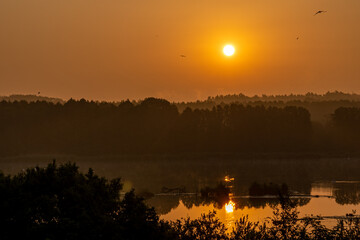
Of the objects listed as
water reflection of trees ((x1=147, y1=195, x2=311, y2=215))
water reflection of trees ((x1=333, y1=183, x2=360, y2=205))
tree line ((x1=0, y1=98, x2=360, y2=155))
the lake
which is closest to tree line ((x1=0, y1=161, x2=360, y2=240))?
the lake

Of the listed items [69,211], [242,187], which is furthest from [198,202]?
[69,211]

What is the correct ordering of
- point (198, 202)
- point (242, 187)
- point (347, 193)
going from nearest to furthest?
1. point (198, 202)
2. point (347, 193)
3. point (242, 187)

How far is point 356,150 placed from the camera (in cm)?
14100

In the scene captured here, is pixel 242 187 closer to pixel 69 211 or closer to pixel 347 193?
pixel 347 193

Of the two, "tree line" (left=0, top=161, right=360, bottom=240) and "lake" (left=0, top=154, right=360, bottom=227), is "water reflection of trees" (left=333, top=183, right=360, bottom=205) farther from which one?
"tree line" (left=0, top=161, right=360, bottom=240)

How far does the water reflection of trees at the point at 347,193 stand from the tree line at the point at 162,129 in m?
70.9

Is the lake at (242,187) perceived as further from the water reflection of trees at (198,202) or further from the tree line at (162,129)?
the tree line at (162,129)

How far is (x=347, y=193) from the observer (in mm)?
64188

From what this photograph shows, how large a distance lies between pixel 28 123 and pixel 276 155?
2354 inches

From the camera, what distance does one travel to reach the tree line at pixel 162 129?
146m

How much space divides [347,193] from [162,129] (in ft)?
296

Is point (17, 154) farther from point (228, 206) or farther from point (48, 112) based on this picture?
point (228, 206)

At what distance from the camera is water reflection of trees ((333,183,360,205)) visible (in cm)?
5722

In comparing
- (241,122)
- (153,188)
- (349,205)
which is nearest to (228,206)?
(349,205)
